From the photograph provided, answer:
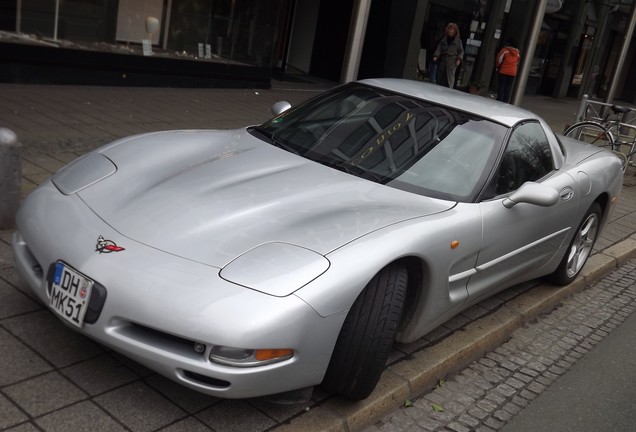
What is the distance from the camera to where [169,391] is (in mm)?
3168

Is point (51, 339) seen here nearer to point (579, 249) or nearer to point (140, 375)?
point (140, 375)

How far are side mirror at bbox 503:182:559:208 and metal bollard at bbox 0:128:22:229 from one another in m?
3.14

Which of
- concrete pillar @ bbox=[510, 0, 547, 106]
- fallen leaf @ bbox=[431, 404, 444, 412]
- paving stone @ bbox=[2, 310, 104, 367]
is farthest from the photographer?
concrete pillar @ bbox=[510, 0, 547, 106]

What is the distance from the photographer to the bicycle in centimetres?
1078

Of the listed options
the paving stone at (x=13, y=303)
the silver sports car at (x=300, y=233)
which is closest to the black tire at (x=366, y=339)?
the silver sports car at (x=300, y=233)

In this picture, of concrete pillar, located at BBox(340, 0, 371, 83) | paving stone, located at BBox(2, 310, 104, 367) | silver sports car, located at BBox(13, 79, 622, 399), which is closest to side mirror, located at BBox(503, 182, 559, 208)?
silver sports car, located at BBox(13, 79, 622, 399)

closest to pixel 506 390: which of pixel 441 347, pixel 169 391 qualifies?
pixel 441 347

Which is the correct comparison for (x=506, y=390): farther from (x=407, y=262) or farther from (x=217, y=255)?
(x=217, y=255)

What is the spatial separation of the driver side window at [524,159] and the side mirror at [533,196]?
5.0 inches

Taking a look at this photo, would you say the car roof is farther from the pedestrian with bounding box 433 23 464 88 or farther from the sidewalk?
the pedestrian with bounding box 433 23 464 88

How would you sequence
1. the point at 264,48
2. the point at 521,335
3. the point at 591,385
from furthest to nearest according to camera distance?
the point at 264,48
the point at 521,335
the point at 591,385

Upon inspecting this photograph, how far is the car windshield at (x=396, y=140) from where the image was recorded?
4074 millimetres

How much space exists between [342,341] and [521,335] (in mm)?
2229

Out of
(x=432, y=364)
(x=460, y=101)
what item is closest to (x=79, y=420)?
(x=432, y=364)
